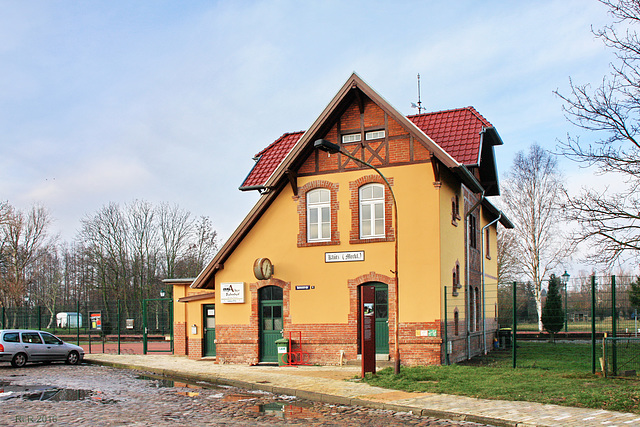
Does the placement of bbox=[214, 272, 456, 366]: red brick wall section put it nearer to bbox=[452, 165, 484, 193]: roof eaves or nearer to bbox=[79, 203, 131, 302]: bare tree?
bbox=[452, 165, 484, 193]: roof eaves

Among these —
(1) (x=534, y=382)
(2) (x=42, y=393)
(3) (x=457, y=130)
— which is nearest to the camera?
(1) (x=534, y=382)

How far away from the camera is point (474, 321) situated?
23656 mm

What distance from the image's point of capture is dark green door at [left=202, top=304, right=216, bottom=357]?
78.0ft

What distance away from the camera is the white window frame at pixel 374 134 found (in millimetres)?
19859

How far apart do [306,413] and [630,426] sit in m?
5.57

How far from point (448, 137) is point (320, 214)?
5.33 m

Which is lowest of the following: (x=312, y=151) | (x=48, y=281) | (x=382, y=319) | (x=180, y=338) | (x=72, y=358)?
(x=48, y=281)

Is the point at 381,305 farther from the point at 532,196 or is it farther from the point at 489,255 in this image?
the point at 532,196

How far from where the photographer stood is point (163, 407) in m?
12.3

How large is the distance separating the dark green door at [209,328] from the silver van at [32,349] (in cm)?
486

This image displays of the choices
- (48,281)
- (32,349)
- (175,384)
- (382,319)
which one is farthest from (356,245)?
(48,281)

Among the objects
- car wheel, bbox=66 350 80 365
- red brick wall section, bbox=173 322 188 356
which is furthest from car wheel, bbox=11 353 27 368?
red brick wall section, bbox=173 322 188 356

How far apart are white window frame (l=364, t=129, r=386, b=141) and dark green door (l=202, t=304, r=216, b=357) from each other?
9.22 m

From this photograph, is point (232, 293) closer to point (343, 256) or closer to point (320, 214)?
point (320, 214)
